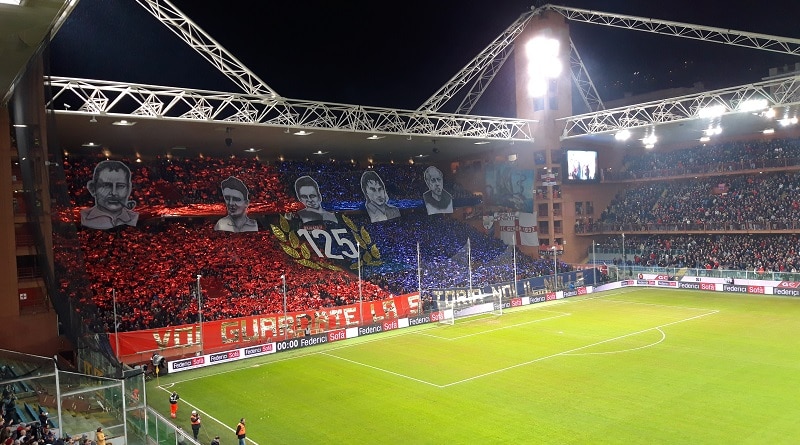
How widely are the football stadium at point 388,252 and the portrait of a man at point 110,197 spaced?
0.12 m

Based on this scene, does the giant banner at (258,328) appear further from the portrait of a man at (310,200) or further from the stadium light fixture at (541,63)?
the stadium light fixture at (541,63)

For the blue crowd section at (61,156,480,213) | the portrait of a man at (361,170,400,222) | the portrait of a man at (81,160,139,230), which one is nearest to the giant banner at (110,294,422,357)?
the portrait of a man at (81,160,139,230)

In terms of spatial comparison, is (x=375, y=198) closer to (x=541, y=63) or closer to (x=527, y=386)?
(x=541, y=63)

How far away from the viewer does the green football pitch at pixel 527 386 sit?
55.7 ft

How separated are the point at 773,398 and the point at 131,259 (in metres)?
30.0

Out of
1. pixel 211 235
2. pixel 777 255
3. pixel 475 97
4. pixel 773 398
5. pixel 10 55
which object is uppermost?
pixel 475 97

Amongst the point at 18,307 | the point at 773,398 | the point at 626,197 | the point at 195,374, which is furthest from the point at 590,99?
the point at 18,307

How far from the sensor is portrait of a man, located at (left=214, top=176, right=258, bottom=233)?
3784 cm

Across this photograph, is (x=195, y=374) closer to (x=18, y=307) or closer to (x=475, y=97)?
(x=18, y=307)

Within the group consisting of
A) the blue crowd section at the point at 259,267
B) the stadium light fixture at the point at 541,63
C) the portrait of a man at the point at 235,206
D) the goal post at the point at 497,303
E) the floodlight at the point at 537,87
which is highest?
the stadium light fixture at the point at 541,63

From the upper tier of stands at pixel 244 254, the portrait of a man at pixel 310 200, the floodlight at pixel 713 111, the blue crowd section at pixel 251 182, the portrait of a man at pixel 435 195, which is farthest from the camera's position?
the portrait of a man at pixel 435 195

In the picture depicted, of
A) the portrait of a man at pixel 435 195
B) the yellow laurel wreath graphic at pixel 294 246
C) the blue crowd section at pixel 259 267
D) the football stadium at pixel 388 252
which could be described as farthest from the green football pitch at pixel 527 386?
the portrait of a man at pixel 435 195

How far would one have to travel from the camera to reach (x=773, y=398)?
1883 cm

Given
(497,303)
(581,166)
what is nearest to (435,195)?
(581,166)
